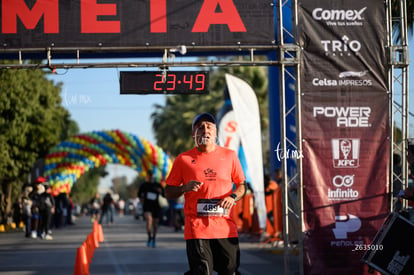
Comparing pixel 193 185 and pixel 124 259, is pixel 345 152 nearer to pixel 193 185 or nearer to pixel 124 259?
pixel 193 185

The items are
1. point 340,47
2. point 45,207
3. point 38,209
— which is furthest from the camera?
point 38,209

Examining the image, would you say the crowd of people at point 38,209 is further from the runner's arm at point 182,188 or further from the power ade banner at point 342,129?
the runner's arm at point 182,188

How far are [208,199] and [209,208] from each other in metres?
0.09

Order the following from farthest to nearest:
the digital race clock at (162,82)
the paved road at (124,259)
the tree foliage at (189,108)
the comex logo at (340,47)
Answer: the tree foliage at (189,108)
the paved road at (124,259)
the comex logo at (340,47)
the digital race clock at (162,82)

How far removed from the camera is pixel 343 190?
11680 millimetres

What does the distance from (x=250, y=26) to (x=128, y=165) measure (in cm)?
2580

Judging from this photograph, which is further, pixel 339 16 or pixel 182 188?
pixel 339 16

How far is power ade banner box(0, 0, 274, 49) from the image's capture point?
11664mm

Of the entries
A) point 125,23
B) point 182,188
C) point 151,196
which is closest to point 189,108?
point 151,196

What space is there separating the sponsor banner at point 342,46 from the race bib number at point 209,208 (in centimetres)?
468

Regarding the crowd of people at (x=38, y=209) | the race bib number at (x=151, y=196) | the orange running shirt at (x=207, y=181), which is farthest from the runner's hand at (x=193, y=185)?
the crowd of people at (x=38, y=209)

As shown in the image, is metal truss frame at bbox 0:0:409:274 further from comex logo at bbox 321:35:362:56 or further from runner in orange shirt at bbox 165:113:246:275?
runner in orange shirt at bbox 165:113:246:275

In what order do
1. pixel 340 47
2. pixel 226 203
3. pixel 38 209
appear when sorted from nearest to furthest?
pixel 226 203 → pixel 340 47 → pixel 38 209

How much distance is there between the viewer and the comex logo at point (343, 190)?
11.7 m
